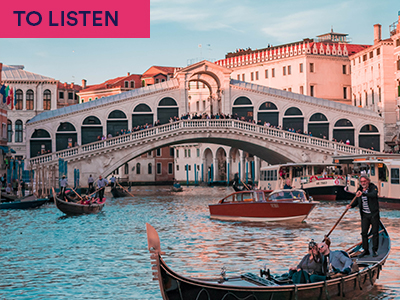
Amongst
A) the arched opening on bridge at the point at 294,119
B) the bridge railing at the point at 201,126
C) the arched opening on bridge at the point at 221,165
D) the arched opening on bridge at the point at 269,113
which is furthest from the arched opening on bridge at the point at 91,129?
the arched opening on bridge at the point at 221,165

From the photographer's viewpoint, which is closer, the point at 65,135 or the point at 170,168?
the point at 65,135

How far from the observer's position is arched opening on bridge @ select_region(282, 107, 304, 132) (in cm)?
4278

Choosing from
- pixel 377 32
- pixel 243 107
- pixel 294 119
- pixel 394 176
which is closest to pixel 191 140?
pixel 243 107

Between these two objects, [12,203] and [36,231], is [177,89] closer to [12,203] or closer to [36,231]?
[12,203]

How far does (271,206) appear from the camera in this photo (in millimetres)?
19031

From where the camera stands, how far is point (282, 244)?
14.8 metres

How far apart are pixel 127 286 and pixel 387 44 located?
35611mm

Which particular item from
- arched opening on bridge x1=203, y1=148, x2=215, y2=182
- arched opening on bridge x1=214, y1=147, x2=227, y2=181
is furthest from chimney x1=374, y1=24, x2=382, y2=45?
arched opening on bridge x1=203, y1=148, x2=215, y2=182

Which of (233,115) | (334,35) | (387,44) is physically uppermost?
(334,35)

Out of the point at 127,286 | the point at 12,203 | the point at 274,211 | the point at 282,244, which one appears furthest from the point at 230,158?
the point at 127,286

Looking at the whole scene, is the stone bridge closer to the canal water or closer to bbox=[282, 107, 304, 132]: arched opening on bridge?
bbox=[282, 107, 304, 132]: arched opening on bridge

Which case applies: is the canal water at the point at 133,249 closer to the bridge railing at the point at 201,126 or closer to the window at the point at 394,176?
the window at the point at 394,176

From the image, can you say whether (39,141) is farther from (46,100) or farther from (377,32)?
(377,32)

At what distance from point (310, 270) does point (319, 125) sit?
35.1m
